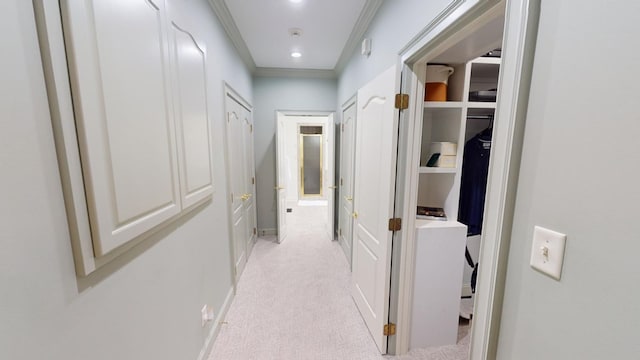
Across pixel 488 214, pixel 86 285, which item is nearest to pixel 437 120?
pixel 488 214

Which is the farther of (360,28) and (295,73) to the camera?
(295,73)

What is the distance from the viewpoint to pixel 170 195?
1124mm

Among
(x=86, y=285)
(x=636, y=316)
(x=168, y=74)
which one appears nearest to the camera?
(x=636, y=316)

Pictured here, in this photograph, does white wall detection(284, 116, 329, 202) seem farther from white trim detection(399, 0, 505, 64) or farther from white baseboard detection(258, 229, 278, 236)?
white trim detection(399, 0, 505, 64)


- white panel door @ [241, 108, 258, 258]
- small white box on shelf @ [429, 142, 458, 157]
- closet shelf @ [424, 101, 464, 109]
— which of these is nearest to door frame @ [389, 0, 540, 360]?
closet shelf @ [424, 101, 464, 109]

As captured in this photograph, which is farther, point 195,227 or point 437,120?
point 437,120

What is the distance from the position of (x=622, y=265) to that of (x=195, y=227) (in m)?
1.77

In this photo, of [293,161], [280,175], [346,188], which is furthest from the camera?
[293,161]

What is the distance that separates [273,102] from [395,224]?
2.89m

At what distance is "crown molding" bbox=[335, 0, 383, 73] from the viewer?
72.4 inches

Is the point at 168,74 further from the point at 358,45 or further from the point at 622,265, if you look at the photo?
the point at 358,45

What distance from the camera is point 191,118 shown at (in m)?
1.39

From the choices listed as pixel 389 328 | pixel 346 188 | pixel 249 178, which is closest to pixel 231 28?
pixel 249 178

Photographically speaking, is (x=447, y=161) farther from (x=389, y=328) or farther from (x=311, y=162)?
(x=311, y=162)
